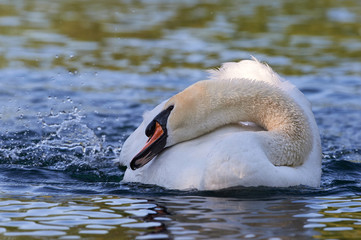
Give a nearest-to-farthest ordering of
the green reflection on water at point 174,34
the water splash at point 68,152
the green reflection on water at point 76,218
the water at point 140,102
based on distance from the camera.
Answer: the green reflection on water at point 76,218 < the water at point 140,102 < the water splash at point 68,152 < the green reflection on water at point 174,34

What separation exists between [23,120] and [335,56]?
6518 mm

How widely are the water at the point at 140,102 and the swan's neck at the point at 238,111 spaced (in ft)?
1.67

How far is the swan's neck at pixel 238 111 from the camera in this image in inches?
268

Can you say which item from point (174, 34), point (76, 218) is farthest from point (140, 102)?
point (76, 218)

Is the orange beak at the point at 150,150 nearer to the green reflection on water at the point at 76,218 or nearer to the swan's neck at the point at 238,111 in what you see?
the swan's neck at the point at 238,111

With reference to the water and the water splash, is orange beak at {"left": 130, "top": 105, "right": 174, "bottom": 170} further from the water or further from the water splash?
the water splash

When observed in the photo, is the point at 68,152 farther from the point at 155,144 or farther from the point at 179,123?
the point at 179,123

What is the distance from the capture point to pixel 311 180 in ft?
22.2

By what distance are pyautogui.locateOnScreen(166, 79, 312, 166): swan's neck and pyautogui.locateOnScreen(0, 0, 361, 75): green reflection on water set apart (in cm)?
626

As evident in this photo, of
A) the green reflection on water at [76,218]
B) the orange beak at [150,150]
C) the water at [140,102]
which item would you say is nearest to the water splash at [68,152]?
the water at [140,102]

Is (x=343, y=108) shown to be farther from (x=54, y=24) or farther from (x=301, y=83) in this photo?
(x=54, y=24)

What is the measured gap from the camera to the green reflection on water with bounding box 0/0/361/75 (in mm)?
13688

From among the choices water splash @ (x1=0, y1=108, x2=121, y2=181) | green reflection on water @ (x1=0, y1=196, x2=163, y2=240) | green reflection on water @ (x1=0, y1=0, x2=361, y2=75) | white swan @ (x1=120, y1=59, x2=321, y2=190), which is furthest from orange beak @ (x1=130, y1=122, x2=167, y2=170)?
green reflection on water @ (x1=0, y1=0, x2=361, y2=75)

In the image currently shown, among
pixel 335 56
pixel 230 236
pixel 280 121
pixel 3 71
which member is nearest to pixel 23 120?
pixel 3 71
